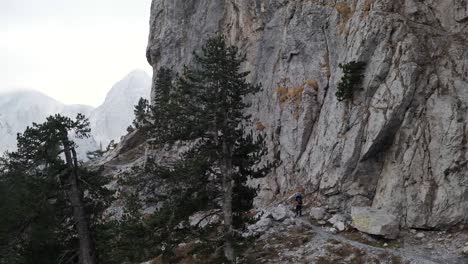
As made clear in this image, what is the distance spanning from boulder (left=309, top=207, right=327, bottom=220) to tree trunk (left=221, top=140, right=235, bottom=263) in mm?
14039

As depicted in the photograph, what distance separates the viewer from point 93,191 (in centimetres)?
2767

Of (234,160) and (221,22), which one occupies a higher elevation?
(221,22)

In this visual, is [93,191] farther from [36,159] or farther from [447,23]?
[447,23]

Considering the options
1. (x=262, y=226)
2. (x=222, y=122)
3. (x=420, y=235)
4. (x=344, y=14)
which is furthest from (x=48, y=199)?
(x=344, y=14)

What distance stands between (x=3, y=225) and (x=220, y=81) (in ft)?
50.4

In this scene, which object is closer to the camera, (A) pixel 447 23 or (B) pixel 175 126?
(B) pixel 175 126

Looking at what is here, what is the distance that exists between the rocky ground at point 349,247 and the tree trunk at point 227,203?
7.22m

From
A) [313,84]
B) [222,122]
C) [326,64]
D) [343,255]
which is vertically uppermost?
[326,64]

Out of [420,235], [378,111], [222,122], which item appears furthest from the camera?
[378,111]

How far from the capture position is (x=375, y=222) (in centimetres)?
3027

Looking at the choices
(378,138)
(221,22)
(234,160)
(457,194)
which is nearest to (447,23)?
(378,138)

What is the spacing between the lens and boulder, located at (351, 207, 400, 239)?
1163 inches

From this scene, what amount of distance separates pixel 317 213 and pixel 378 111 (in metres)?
10.4

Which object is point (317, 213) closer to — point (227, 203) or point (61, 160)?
point (227, 203)
